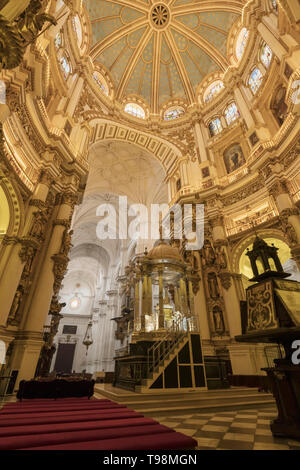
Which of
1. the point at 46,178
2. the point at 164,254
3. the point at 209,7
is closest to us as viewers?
the point at 46,178

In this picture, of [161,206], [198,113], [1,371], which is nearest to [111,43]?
[198,113]

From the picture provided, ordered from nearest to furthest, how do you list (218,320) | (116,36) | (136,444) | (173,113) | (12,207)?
(136,444) → (12,207) → (218,320) → (116,36) → (173,113)

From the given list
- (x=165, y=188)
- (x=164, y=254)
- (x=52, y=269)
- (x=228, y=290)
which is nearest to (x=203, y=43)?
(x=165, y=188)

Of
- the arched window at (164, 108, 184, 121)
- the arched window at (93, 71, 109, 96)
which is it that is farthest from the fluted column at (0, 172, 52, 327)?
the arched window at (164, 108, 184, 121)

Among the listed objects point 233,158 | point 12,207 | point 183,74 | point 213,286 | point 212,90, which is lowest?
point 213,286

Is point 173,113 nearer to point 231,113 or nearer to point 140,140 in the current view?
point 140,140

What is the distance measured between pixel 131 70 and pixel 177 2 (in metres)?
5.85

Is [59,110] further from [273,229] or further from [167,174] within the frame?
[273,229]

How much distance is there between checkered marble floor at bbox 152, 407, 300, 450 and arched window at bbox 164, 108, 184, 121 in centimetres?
1986

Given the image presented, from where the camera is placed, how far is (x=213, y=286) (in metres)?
11.5

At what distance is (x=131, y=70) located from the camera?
1873cm

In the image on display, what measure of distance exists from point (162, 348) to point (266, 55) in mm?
16549

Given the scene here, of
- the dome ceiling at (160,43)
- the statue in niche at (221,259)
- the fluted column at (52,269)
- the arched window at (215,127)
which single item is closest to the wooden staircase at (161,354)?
the fluted column at (52,269)

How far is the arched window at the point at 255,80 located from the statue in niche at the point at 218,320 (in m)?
13.2
